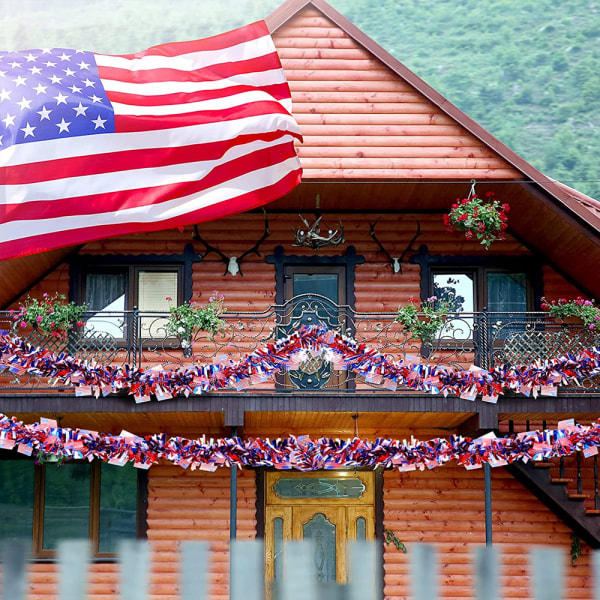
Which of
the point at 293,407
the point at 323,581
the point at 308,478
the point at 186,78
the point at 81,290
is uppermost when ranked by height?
the point at 186,78

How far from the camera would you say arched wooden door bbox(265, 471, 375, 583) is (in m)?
15.4

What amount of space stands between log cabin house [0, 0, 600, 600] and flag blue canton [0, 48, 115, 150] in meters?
3.00

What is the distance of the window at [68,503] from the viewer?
15.3m

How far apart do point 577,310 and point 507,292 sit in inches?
59.9

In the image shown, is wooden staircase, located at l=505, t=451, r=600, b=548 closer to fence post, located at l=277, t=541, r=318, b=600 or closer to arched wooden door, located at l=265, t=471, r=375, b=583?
arched wooden door, located at l=265, t=471, r=375, b=583

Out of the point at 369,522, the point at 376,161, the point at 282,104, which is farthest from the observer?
the point at 369,522

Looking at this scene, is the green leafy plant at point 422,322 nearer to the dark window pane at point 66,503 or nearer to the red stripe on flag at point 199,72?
the red stripe on flag at point 199,72

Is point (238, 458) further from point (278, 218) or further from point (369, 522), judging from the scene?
point (278, 218)

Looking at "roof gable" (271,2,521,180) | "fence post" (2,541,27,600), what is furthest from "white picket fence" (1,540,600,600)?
"roof gable" (271,2,521,180)

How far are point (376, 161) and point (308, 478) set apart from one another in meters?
5.08

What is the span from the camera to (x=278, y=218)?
52.6 feet

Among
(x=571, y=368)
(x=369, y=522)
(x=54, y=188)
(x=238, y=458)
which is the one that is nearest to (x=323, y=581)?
(x=369, y=522)

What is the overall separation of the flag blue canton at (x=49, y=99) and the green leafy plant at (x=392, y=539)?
7483 millimetres

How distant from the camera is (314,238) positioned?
15453 millimetres
